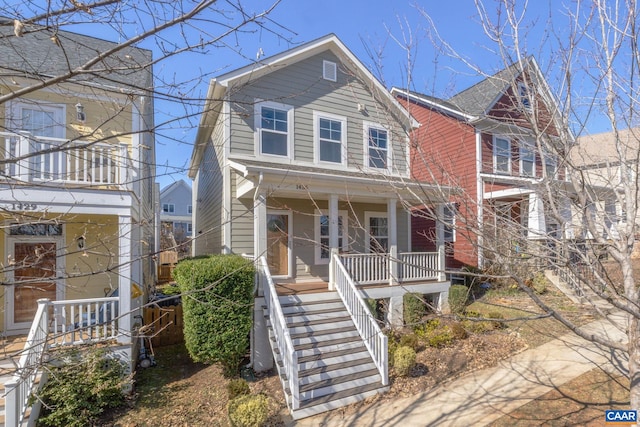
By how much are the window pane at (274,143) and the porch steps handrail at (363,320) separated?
362 cm

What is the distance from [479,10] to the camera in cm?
345

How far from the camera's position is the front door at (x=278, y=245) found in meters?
9.72

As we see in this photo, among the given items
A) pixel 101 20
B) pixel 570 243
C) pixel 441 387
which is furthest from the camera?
pixel 441 387

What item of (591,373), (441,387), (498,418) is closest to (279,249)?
(441,387)

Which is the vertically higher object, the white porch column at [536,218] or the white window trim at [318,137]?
→ the white window trim at [318,137]

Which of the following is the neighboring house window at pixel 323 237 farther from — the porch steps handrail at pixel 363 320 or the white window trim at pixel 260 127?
the white window trim at pixel 260 127

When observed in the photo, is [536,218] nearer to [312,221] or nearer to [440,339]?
[440,339]

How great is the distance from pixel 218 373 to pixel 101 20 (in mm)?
6676

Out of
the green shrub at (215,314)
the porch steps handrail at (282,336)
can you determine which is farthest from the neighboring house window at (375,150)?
the green shrub at (215,314)

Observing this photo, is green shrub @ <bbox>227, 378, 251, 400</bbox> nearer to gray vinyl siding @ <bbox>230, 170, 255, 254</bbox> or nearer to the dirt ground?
the dirt ground

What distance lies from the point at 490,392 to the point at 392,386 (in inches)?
66.3

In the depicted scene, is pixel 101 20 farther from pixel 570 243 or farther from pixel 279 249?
pixel 279 249

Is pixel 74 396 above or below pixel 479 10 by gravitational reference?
below

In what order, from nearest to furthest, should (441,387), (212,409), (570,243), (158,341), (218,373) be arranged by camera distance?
(570,243)
(212,409)
(441,387)
(218,373)
(158,341)
